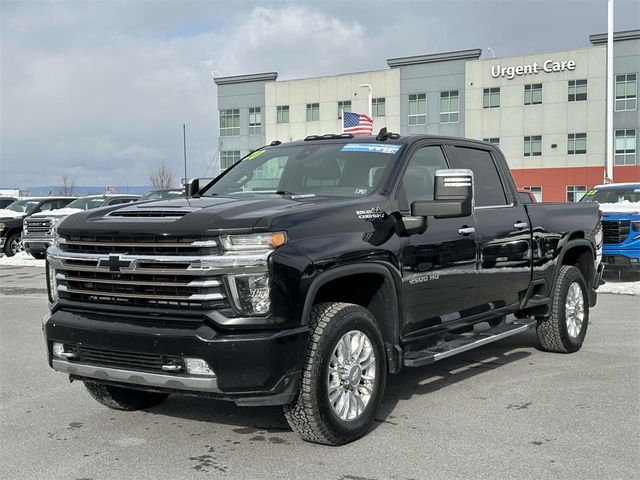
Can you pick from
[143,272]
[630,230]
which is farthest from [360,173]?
[630,230]

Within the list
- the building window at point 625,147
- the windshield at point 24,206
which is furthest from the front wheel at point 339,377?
the building window at point 625,147

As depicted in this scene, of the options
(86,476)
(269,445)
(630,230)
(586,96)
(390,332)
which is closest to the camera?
(86,476)

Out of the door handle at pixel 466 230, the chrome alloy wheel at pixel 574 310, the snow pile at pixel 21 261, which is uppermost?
the door handle at pixel 466 230

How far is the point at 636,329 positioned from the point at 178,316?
630 cm

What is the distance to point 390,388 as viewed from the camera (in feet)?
19.6

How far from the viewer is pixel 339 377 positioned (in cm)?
453

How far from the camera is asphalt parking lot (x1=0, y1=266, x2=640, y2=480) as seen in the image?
4.20 m

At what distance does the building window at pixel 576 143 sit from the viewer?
51.2 metres

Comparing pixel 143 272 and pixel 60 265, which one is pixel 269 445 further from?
pixel 60 265

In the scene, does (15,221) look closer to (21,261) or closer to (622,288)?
(21,261)

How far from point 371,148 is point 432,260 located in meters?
0.99

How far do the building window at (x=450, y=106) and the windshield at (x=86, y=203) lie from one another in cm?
3776

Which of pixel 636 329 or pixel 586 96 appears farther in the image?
pixel 586 96

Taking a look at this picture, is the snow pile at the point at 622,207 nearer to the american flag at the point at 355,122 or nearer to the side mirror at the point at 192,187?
the side mirror at the point at 192,187
